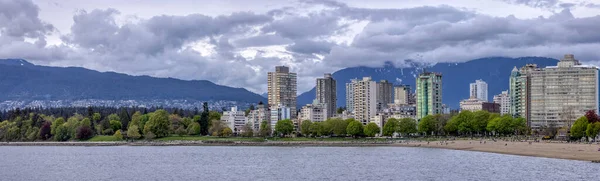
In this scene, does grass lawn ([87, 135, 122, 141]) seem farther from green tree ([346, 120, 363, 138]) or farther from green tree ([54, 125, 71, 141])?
green tree ([346, 120, 363, 138])

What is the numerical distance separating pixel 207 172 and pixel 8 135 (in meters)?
125

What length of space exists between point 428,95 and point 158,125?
6739cm

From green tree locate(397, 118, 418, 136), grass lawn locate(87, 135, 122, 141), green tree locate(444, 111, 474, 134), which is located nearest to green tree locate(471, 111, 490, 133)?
green tree locate(444, 111, 474, 134)

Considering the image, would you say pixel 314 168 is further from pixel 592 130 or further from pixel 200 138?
pixel 200 138

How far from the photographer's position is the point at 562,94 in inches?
6555

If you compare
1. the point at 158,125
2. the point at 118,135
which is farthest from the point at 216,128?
the point at 118,135

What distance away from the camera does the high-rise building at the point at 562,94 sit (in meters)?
165

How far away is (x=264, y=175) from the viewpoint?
7925 centimetres

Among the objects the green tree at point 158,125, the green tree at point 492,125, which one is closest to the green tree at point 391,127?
the green tree at point 492,125

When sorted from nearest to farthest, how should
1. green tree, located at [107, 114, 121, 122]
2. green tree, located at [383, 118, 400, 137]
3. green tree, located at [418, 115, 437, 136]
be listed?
green tree, located at [418, 115, 437, 136] < green tree, located at [383, 118, 400, 137] < green tree, located at [107, 114, 121, 122]

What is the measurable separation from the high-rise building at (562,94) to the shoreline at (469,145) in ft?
116

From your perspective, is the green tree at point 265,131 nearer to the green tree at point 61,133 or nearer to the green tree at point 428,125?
the green tree at point 428,125

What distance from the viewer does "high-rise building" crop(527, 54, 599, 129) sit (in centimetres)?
16462

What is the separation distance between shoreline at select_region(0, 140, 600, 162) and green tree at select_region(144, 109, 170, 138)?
460 cm
